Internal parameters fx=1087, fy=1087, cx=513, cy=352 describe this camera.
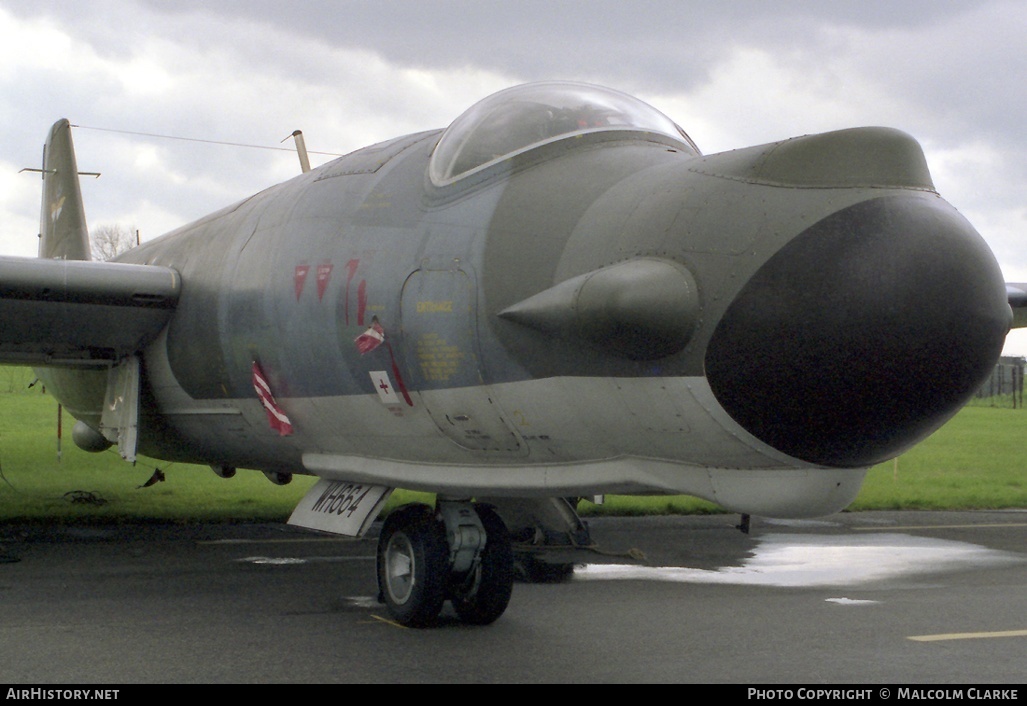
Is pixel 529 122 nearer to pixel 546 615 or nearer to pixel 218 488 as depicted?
pixel 546 615

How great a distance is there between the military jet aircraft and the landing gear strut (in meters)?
0.02

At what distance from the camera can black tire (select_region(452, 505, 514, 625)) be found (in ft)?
22.4

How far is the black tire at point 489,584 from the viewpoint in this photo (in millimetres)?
6812

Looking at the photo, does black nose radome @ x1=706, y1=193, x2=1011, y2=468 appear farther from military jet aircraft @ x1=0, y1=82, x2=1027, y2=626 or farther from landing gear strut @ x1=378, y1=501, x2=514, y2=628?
landing gear strut @ x1=378, y1=501, x2=514, y2=628

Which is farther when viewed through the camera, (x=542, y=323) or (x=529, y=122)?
(x=529, y=122)

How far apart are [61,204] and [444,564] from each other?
1000cm

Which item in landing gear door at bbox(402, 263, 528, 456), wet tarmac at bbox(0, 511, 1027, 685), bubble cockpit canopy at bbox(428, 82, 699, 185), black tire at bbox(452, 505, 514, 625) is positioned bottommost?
wet tarmac at bbox(0, 511, 1027, 685)

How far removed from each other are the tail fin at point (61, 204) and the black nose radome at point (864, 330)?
11.5 m

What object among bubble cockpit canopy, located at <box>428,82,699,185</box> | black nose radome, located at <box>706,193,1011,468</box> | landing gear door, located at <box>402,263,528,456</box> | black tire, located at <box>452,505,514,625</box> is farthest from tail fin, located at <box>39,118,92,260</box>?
black nose radome, located at <box>706,193,1011,468</box>

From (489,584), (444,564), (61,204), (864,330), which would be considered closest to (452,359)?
(444,564)

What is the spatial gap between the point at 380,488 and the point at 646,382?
8.79 feet

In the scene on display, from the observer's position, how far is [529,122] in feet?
19.4

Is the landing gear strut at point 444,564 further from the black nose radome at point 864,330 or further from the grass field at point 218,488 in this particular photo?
the grass field at point 218,488
